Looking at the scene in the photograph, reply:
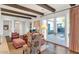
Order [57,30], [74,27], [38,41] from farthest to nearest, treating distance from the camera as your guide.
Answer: [38,41], [57,30], [74,27]

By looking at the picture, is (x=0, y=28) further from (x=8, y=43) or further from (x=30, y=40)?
(x=30, y=40)

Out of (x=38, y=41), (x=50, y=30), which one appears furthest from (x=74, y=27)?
(x=38, y=41)

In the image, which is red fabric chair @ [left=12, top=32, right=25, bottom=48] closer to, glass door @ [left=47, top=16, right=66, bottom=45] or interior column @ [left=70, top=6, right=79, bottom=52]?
glass door @ [left=47, top=16, right=66, bottom=45]

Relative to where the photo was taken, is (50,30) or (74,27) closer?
(74,27)

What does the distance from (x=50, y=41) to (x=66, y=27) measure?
15.8 inches

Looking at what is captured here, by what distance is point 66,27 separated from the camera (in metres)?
1.41

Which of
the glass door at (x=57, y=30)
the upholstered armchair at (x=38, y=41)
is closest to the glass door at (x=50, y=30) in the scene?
the glass door at (x=57, y=30)

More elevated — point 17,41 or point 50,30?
point 50,30

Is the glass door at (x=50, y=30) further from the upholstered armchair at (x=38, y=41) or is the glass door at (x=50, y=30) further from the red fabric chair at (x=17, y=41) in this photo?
the red fabric chair at (x=17, y=41)

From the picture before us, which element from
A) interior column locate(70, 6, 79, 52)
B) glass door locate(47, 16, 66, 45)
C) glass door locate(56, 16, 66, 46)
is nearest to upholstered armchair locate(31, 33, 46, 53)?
glass door locate(47, 16, 66, 45)

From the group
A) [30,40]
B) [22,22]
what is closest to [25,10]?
[22,22]

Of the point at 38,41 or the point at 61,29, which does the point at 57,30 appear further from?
the point at 38,41

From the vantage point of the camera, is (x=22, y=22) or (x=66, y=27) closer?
(x=66, y=27)
